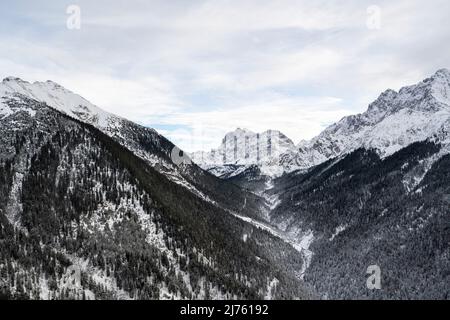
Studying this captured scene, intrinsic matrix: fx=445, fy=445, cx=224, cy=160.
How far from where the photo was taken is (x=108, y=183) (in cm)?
19900

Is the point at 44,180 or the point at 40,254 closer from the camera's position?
the point at 40,254

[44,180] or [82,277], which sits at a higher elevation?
[44,180]

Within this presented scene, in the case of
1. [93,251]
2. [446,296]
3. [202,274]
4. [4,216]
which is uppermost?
[4,216]

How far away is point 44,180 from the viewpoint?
187 metres

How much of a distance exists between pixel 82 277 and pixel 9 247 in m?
26.5

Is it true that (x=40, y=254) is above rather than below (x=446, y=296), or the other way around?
above

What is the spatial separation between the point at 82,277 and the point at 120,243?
24.9m
